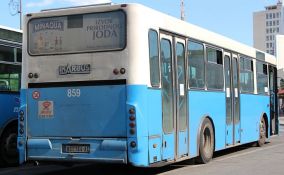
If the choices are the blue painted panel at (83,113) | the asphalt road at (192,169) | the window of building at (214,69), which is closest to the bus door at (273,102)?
the asphalt road at (192,169)

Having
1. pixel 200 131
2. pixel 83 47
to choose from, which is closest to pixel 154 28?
pixel 83 47

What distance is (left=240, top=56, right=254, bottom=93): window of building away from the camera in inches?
604

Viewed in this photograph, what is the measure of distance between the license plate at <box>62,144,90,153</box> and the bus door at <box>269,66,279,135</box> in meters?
10.6

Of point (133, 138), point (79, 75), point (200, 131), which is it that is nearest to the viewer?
point (133, 138)

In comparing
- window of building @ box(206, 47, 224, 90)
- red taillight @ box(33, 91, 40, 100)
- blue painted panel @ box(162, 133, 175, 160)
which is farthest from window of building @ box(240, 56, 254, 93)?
red taillight @ box(33, 91, 40, 100)

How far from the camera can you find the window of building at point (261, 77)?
56.1 ft

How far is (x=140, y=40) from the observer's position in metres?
9.27

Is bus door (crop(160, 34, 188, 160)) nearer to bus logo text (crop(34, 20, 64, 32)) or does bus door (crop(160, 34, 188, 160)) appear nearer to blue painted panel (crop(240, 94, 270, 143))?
bus logo text (crop(34, 20, 64, 32))

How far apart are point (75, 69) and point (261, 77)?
30.6ft

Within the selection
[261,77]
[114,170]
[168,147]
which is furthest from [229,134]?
[168,147]

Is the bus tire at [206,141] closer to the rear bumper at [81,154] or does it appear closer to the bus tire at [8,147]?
the rear bumper at [81,154]

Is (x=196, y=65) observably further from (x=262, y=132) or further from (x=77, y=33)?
(x=262, y=132)

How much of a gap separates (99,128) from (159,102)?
1.23m

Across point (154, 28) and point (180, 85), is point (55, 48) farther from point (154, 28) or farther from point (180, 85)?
point (180, 85)
